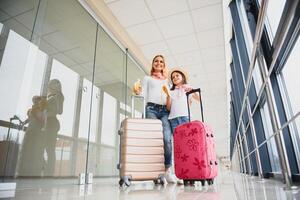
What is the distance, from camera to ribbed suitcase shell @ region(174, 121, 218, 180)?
1.78m

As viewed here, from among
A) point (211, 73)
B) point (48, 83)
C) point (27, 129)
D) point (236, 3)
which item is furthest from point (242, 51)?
point (27, 129)

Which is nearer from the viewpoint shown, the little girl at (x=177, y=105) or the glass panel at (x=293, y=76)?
the glass panel at (x=293, y=76)

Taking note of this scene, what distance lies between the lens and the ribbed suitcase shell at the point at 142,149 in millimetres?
1900

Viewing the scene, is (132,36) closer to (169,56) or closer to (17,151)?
(169,56)

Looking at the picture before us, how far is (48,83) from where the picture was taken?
6.97 feet

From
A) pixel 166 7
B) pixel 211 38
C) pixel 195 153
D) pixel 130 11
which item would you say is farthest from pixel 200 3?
pixel 195 153

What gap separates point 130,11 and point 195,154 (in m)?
2.66

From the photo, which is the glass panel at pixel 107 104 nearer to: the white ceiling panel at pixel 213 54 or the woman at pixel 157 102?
the woman at pixel 157 102

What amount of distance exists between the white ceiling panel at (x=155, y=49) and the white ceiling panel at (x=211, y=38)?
0.72 metres

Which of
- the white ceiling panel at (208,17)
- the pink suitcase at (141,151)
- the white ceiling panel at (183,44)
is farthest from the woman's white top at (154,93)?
the white ceiling panel at (183,44)

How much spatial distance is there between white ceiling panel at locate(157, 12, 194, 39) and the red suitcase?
7.90ft

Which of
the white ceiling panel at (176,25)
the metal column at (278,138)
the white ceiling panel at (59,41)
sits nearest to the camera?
the metal column at (278,138)

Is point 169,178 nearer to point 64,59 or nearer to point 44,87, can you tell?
point 44,87

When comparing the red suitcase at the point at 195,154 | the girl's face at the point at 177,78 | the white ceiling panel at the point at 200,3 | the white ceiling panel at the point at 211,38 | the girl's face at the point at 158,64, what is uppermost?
the white ceiling panel at the point at 200,3
